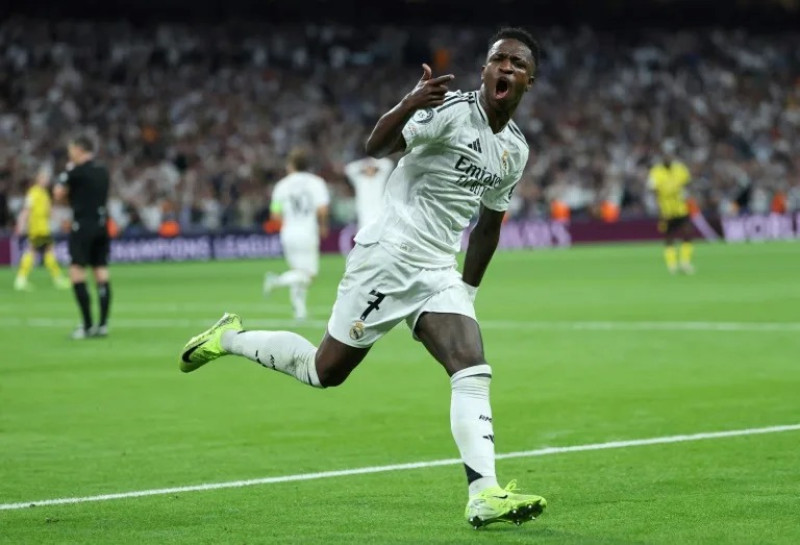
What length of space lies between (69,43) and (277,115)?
6603 millimetres

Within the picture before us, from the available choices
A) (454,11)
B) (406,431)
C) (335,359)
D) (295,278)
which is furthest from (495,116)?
(454,11)

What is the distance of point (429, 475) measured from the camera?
8008 mm

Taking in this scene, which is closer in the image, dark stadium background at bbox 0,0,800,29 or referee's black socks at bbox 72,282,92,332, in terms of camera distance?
referee's black socks at bbox 72,282,92,332

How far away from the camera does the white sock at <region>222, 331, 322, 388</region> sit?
7190 mm

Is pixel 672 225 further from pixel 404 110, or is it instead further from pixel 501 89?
pixel 404 110

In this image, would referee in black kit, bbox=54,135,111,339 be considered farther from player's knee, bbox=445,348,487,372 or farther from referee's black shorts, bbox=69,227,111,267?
player's knee, bbox=445,348,487,372

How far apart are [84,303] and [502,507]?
1168 centimetres

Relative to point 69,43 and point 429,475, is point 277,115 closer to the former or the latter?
point 69,43

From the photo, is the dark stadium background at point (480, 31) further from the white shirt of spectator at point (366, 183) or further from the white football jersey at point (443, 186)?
the white football jersey at point (443, 186)

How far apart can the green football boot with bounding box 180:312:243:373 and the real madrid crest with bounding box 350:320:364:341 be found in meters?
1.25

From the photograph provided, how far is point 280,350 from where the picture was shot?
7379mm

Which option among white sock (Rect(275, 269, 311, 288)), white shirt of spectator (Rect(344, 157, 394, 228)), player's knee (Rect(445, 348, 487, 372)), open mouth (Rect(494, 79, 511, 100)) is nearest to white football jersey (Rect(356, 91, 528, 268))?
open mouth (Rect(494, 79, 511, 100))

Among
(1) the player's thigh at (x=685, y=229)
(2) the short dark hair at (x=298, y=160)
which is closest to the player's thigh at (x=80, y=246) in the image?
A: (2) the short dark hair at (x=298, y=160)

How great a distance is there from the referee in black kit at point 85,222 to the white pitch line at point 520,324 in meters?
1.54
